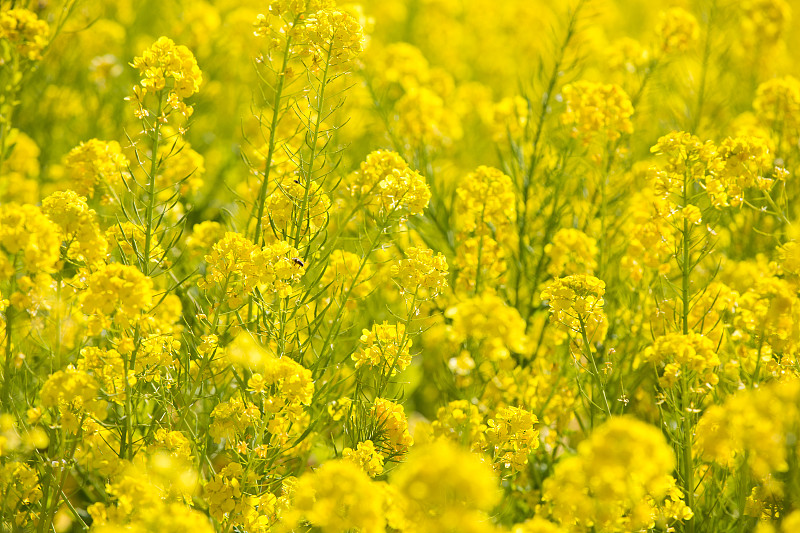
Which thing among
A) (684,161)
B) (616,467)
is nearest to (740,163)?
(684,161)

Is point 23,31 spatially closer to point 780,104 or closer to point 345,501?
point 345,501

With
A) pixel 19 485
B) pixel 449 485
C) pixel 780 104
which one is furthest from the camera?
pixel 780 104

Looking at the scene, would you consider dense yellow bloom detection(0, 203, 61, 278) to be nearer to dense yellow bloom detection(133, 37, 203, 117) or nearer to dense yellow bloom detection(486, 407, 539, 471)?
dense yellow bloom detection(133, 37, 203, 117)

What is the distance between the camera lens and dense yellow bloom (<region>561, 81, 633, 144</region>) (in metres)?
3.08

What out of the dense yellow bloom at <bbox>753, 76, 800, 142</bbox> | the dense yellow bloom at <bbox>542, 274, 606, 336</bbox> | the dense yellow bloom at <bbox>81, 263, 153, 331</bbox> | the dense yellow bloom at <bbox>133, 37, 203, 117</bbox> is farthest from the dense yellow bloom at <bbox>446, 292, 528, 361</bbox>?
the dense yellow bloom at <bbox>753, 76, 800, 142</bbox>

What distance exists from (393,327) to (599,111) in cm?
134

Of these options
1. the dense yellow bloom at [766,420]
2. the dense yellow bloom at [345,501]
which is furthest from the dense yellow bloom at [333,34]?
the dense yellow bloom at [766,420]

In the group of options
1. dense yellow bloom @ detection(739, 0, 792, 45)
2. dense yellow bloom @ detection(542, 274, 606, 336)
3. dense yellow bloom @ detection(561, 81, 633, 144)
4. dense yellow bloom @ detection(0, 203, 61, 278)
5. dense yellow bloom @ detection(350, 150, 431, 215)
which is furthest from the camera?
dense yellow bloom @ detection(739, 0, 792, 45)

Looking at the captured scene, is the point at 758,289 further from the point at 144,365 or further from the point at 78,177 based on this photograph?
the point at 78,177

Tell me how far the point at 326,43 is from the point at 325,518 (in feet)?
4.49

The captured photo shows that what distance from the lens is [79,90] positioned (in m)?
4.78

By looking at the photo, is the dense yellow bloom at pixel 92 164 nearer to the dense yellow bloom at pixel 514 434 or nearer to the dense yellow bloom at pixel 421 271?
the dense yellow bloom at pixel 421 271

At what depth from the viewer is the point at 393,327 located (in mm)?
2350

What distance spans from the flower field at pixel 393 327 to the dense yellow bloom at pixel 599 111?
0.04ft
